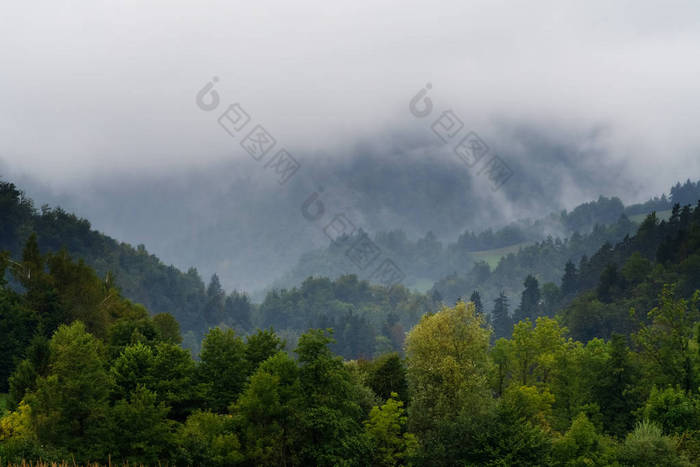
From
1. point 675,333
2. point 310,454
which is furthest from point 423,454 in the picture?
point 675,333

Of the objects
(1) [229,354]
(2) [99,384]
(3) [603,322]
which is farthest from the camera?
(3) [603,322]

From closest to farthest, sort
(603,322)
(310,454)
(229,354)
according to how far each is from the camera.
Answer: (310,454), (229,354), (603,322)

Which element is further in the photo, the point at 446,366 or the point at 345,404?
the point at 446,366

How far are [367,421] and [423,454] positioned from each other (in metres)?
6.38

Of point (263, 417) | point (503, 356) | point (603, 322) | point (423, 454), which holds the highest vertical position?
point (603, 322)

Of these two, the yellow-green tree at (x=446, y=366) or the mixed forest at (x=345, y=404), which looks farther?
the yellow-green tree at (x=446, y=366)

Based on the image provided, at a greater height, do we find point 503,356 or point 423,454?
point 503,356

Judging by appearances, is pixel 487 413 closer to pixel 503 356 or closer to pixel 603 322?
pixel 503 356

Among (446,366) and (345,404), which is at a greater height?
(446,366)

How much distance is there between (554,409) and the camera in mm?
79875

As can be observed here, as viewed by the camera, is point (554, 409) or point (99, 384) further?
point (554, 409)

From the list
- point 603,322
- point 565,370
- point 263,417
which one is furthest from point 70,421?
point 603,322

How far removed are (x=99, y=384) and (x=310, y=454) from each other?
839 inches

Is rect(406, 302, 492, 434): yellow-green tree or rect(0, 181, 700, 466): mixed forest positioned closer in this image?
rect(0, 181, 700, 466): mixed forest
